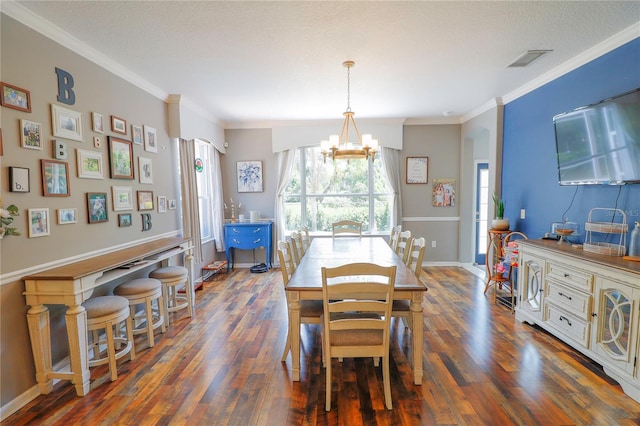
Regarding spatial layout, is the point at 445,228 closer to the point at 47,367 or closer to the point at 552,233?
the point at 552,233

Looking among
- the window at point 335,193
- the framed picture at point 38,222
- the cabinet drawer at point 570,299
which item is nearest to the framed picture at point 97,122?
the framed picture at point 38,222

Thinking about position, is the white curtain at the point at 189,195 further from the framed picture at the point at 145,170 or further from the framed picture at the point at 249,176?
the framed picture at the point at 249,176

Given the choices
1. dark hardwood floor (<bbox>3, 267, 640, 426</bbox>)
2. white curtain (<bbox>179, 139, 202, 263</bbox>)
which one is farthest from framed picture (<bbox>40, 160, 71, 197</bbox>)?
white curtain (<bbox>179, 139, 202, 263</bbox>)

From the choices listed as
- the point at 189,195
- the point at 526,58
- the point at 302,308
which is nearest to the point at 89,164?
the point at 189,195

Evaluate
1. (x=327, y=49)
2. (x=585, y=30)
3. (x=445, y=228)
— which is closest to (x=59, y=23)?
(x=327, y=49)

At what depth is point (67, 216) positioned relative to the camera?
2.40 m

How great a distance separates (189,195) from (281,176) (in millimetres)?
1784

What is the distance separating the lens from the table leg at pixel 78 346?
6.82 ft

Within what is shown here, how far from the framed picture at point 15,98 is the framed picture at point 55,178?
38cm

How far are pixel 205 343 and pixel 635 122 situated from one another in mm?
3978

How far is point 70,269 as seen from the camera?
2221 millimetres

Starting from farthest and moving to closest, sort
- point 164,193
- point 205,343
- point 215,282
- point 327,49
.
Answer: point 215,282 → point 164,193 → point 205,343 → point 327,49

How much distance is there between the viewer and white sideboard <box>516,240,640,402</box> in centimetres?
207

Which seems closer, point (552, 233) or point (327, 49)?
point (327, 49)
